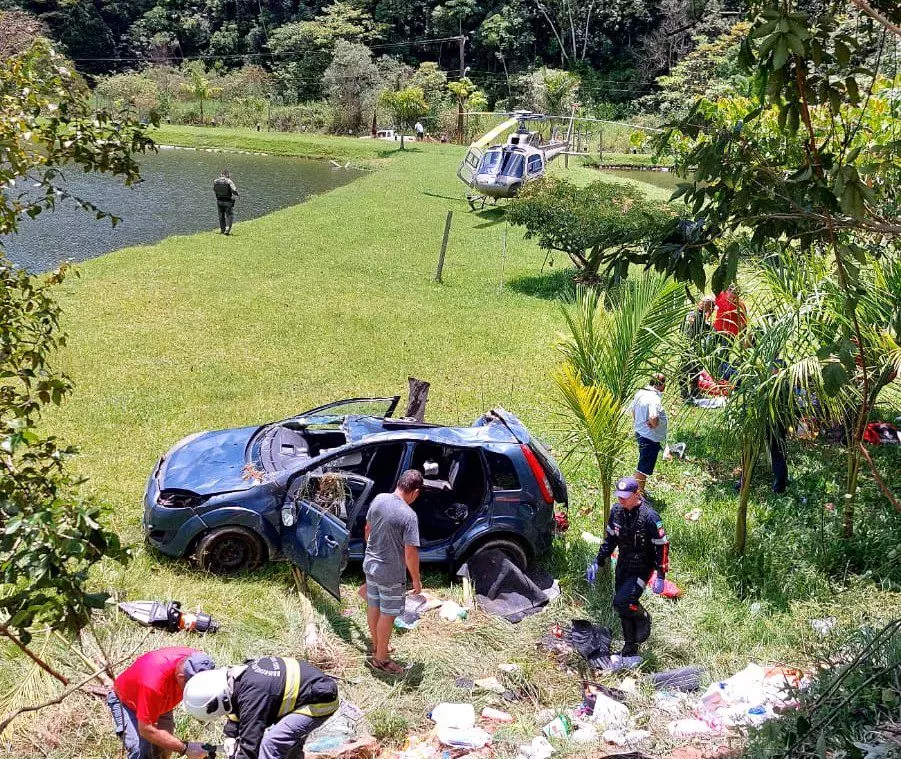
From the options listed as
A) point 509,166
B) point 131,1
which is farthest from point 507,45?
point 509,166

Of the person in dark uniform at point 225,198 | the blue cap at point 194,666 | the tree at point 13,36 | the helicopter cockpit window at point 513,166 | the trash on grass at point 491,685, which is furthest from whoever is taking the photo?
the helicopter cockpit window at point 513,166

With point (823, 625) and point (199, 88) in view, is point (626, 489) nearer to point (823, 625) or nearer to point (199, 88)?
point (823, 625)

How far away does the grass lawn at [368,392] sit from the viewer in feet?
21.1

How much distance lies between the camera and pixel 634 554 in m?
6.76

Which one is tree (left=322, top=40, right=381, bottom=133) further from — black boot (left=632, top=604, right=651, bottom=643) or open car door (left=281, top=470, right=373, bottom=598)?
black boot (left=632, top=604, right=651, bottom=643)

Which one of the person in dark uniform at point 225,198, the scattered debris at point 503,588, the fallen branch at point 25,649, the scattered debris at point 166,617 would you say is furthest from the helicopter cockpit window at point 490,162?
the fallen branch at point 25,649

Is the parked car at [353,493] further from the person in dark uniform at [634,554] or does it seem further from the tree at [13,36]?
the tree at [13,36]

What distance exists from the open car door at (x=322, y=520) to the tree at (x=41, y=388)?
3073 millimetres

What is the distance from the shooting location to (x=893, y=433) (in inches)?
422

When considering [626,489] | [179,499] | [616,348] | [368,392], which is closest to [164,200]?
[368,392]

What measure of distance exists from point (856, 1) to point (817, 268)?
11.4 ft

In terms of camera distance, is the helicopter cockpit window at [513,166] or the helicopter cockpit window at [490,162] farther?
the helicopter cockpit window at [490,162]

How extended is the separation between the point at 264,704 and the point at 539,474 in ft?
12.5

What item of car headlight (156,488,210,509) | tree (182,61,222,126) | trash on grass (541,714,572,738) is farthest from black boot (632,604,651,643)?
tree (182,61,222,126)
